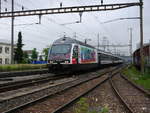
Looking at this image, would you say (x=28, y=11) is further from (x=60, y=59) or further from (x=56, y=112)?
(x=56, y=112)

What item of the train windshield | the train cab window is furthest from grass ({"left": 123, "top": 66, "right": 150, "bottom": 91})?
the train windshield

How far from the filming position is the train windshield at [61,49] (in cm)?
1741

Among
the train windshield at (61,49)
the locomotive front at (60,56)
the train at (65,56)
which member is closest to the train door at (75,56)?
the train at (65,56)

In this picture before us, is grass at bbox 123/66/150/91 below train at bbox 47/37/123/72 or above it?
below

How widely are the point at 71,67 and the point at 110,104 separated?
9703mm

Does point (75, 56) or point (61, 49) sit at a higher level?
point (61, 49)

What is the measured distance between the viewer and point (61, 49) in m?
17.7

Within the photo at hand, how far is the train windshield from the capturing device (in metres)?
17.4

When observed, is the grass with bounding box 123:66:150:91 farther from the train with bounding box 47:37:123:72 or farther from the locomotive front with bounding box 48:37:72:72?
the locomotive front with bounding box 48:37:72:72

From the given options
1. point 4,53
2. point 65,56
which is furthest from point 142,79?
point 4,53

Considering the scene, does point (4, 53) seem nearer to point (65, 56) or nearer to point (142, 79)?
point (65, 56)

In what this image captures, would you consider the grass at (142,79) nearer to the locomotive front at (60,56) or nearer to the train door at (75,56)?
the train door at (75,56)

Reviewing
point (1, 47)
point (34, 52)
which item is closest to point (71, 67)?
point (1, 47)

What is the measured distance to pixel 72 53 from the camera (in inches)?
Answer: 680
